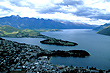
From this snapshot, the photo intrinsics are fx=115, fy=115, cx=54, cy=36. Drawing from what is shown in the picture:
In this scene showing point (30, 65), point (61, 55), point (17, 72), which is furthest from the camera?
point (61, 55)

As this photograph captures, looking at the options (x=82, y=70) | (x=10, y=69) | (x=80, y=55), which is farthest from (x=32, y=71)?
(x=80, y=55)

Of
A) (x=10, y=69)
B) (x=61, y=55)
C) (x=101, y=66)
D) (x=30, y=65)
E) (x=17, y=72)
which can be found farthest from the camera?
(x=61, y=55)

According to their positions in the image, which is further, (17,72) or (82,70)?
(82,70)

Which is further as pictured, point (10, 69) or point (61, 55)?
point (61, 55)

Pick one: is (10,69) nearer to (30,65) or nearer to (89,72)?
(30,65)

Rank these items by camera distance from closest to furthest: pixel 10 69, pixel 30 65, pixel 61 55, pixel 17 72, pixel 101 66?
pixel 17 72
pixel 10 69
pixel 30 65
pixel 101 66
pixel 61 55

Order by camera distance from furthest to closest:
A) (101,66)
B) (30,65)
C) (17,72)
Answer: (101,66)
(30,65)
(17,72)

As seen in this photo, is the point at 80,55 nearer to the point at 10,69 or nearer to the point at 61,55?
the point at 61,55

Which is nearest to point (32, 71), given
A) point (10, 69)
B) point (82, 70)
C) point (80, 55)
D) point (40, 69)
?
point (40, 69)
